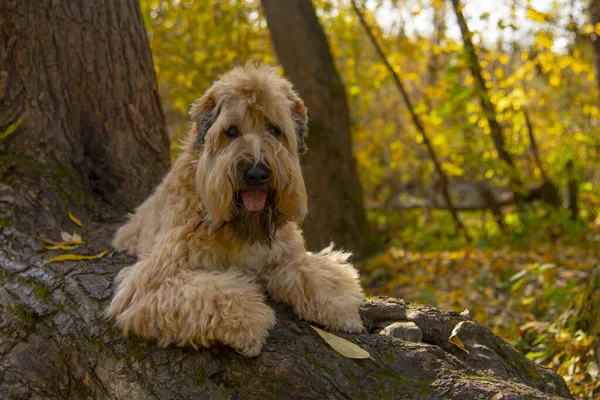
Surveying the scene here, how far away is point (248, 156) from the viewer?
9.90ft

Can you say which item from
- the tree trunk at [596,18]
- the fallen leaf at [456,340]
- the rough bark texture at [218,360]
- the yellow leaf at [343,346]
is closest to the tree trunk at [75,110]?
the rough bark texture at [218,360]

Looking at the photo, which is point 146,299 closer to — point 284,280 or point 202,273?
point 202,273

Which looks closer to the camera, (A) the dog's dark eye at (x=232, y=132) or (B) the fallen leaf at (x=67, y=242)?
(A) the dog's dark eye at (x=232, y=132)

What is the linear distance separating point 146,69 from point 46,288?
2600 mm

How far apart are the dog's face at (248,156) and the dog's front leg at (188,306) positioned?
35cm

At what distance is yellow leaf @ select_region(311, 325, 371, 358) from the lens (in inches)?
106

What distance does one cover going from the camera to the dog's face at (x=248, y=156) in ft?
9.95

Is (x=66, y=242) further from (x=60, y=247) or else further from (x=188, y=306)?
(x=188, y=306)

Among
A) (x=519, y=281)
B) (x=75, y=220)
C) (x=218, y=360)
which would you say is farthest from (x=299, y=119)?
(x=519, y=281)

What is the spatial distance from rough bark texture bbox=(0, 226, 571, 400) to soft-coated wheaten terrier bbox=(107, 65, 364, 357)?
0.40 ft

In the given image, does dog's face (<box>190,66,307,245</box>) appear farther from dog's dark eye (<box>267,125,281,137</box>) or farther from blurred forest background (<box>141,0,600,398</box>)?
blurred forest background (<box>141,0,600,398</box>)

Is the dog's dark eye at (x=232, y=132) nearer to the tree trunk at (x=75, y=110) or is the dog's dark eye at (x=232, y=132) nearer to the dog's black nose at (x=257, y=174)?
the dog's black nose at (x=257, y=174)

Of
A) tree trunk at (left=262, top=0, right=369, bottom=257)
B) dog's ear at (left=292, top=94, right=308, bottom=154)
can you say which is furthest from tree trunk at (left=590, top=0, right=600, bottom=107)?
dog's ear at (left=292, top=94, right=308, bottom=154)

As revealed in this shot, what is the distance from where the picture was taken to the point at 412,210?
45.6 ft
